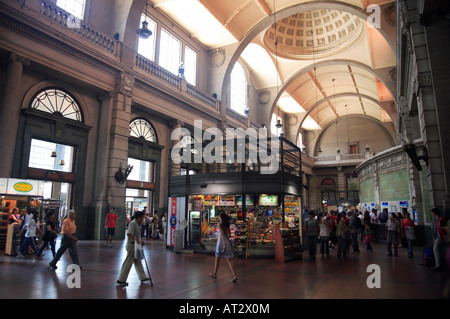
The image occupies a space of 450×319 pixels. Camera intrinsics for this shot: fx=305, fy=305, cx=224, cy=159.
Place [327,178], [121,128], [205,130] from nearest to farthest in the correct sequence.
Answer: [121,128] < [205,130] < [327,178]

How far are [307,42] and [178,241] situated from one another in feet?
72.4

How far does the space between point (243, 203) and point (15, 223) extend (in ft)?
24.1

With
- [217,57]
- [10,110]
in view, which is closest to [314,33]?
[217,57]

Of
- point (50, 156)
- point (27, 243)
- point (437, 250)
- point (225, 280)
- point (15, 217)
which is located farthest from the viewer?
point (50, 156)

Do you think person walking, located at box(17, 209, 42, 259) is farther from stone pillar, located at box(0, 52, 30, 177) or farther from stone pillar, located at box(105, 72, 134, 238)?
stone pillar, located at box(105, 72, 134, 238)

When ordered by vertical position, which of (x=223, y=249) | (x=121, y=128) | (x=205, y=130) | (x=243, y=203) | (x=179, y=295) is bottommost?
(x=179, y=295)

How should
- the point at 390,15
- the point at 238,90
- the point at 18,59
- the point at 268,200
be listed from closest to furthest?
the point at 18,59 < the point at 268,200 < the point at 390,15 < the point at 238,90

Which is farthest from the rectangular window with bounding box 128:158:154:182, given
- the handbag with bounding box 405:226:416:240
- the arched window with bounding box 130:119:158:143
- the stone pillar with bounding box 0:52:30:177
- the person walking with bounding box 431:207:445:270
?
the person walking with bounding box 431:207:445:270

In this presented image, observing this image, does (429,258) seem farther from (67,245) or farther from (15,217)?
(15,217)

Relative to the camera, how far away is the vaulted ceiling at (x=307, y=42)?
18.9 meters

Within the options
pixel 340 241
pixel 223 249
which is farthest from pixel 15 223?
pixel 340 241

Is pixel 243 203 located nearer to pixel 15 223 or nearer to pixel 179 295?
pixel 179 295

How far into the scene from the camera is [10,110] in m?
10.7
